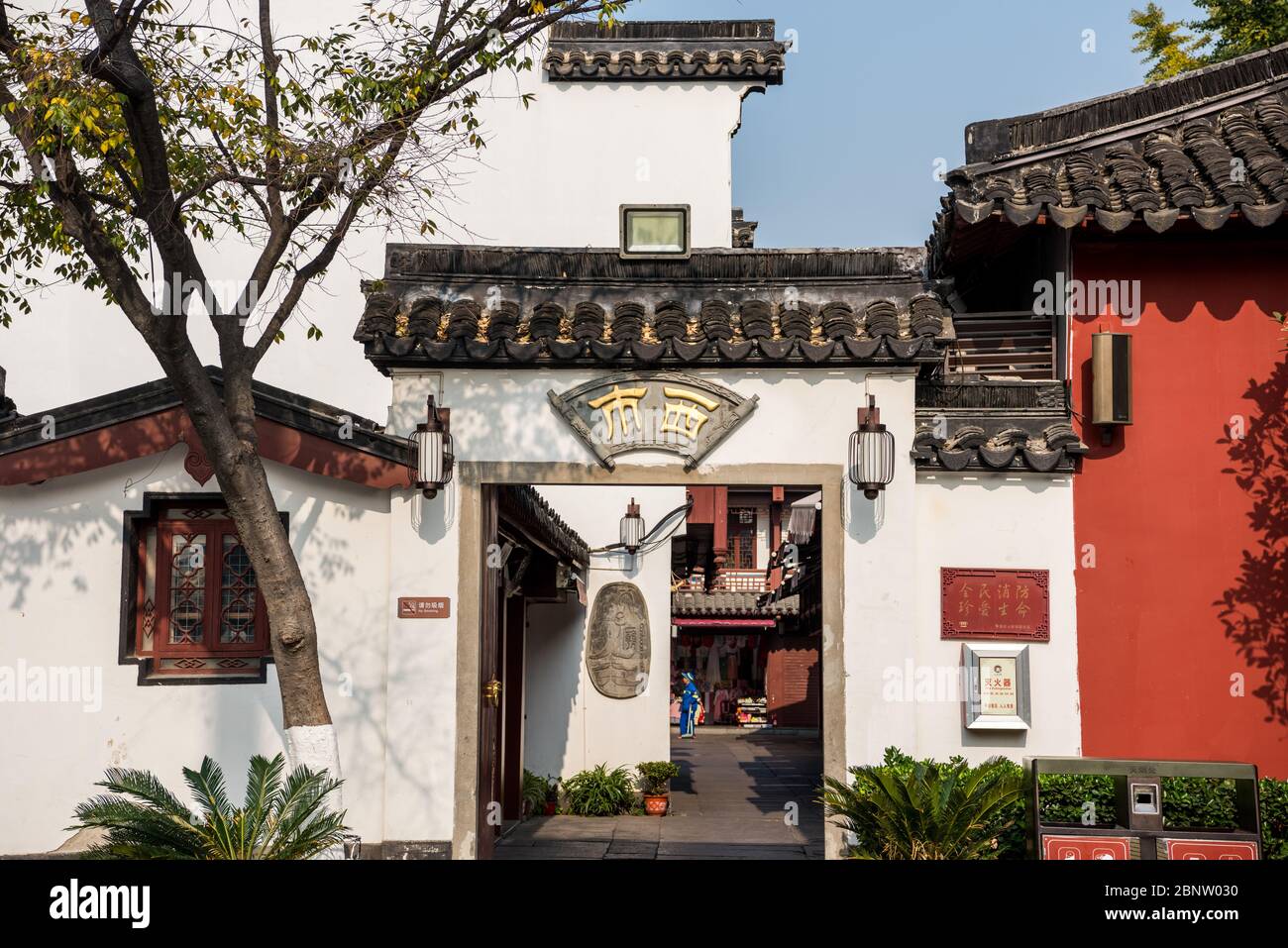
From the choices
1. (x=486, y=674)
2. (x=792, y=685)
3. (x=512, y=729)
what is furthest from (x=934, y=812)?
(x=792, y=685)

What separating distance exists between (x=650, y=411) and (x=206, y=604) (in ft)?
11.6

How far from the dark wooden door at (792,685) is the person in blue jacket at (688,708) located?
91.5 inches

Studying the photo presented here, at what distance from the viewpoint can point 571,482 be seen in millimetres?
10242

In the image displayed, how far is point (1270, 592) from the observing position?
33.3 feet

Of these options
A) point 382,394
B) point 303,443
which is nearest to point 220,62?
point 303,443

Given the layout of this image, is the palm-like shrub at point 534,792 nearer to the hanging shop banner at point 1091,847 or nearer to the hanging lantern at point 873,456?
the hanging lantern at point 873,456

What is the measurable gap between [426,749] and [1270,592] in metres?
6.23

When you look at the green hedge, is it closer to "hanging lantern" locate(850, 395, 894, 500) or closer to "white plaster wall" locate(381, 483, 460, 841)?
"hanging lantern" locate(850, 395, 894, 500)

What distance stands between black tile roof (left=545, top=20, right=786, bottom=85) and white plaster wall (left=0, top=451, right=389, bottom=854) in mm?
8703

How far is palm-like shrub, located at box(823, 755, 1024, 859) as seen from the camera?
8.41 meters

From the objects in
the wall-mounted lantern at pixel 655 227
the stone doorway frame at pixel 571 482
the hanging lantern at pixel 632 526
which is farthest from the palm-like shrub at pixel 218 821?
the hanging lantern at pixel 632 526

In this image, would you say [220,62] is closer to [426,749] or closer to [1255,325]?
[426,749]

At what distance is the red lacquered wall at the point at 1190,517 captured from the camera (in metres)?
10.1

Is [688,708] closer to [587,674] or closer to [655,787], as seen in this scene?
[587,674]
